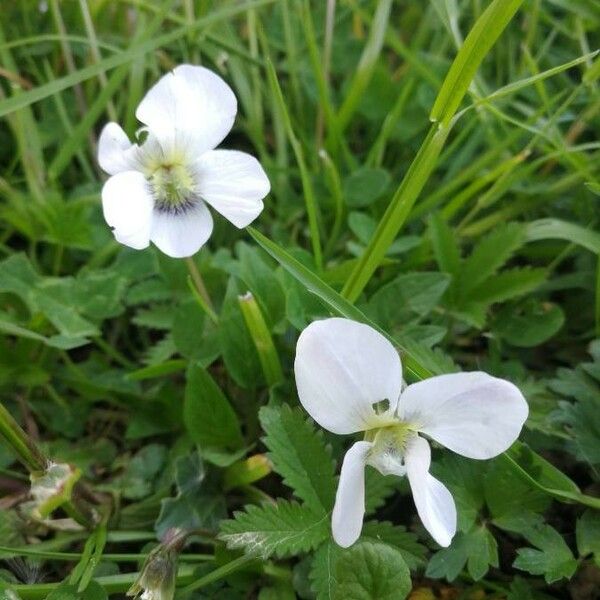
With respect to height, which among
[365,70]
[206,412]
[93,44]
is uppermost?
[93,44]

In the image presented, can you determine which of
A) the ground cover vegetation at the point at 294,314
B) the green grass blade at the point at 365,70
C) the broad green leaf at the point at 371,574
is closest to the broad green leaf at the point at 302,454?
the ground cover vegetation at the point at 294,314

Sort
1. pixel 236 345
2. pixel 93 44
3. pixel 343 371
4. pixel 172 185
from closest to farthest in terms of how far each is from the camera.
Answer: pixel 343 371 → pixel 172 185 → pixel 236 345 → pixel 93 44

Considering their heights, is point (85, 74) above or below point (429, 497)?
above

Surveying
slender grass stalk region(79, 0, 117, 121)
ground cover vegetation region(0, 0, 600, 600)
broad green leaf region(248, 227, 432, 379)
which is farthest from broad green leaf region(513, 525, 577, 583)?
slender grass stalk region(79, 0, 117, 121)

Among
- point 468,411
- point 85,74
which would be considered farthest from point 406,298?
point 85,74

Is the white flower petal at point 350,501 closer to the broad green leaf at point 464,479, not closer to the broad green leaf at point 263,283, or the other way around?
the broad green leaf at point 464,479

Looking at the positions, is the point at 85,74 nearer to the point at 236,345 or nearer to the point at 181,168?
the point at 181,168
